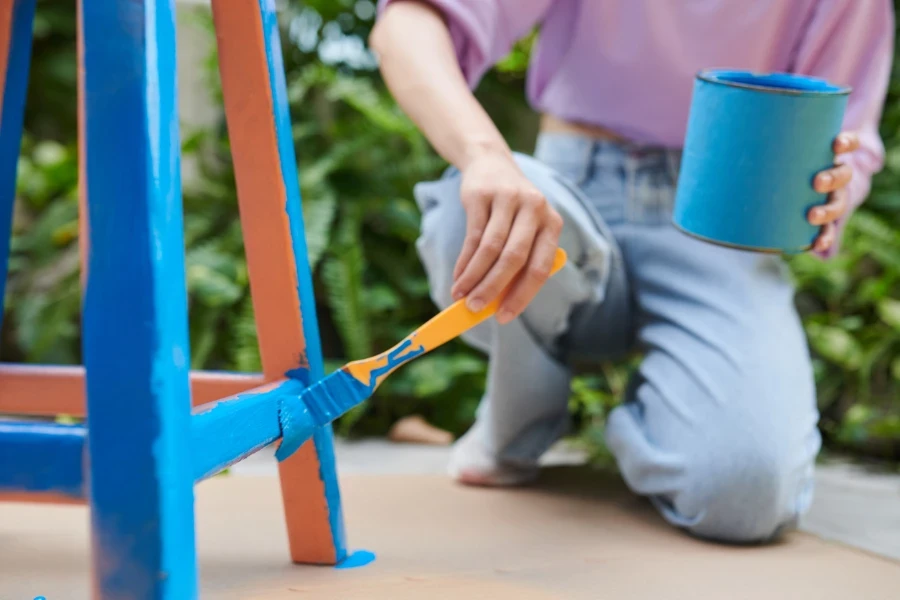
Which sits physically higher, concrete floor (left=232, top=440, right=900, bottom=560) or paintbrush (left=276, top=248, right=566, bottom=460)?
paintbrush (left=276, top=248, right=566, bottom=460)

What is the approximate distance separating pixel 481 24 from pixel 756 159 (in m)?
0.38

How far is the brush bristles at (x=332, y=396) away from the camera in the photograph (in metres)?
0.83

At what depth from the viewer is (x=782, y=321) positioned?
1234 millimetres

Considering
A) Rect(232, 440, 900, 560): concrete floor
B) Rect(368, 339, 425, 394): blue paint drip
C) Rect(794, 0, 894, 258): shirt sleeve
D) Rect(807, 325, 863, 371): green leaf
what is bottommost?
Rect(232, 440, 900, 560): concrete floor

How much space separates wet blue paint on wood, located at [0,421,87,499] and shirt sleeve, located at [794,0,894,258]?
3.32 ft

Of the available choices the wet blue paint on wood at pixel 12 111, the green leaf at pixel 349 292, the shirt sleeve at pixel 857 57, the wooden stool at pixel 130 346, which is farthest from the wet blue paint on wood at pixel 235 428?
the green leaf at pixel 349 292

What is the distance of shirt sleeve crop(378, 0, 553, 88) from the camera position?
1093mm

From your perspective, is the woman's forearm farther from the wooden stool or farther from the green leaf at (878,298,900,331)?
the green leaf at (878,298,900,331)

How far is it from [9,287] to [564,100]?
4.83ft

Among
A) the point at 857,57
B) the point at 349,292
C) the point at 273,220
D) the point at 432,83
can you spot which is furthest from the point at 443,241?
the point at 349,292

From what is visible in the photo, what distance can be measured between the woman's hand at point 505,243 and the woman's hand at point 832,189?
31cm

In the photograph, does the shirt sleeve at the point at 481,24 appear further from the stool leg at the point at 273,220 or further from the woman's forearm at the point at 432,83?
the stool leg at the point at 273,220

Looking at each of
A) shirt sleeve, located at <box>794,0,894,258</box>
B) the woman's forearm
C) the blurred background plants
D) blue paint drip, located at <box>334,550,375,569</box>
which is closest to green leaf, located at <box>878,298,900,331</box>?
the blurred background plants

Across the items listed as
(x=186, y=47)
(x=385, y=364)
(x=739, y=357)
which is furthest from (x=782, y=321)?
(x=186, y=47)
